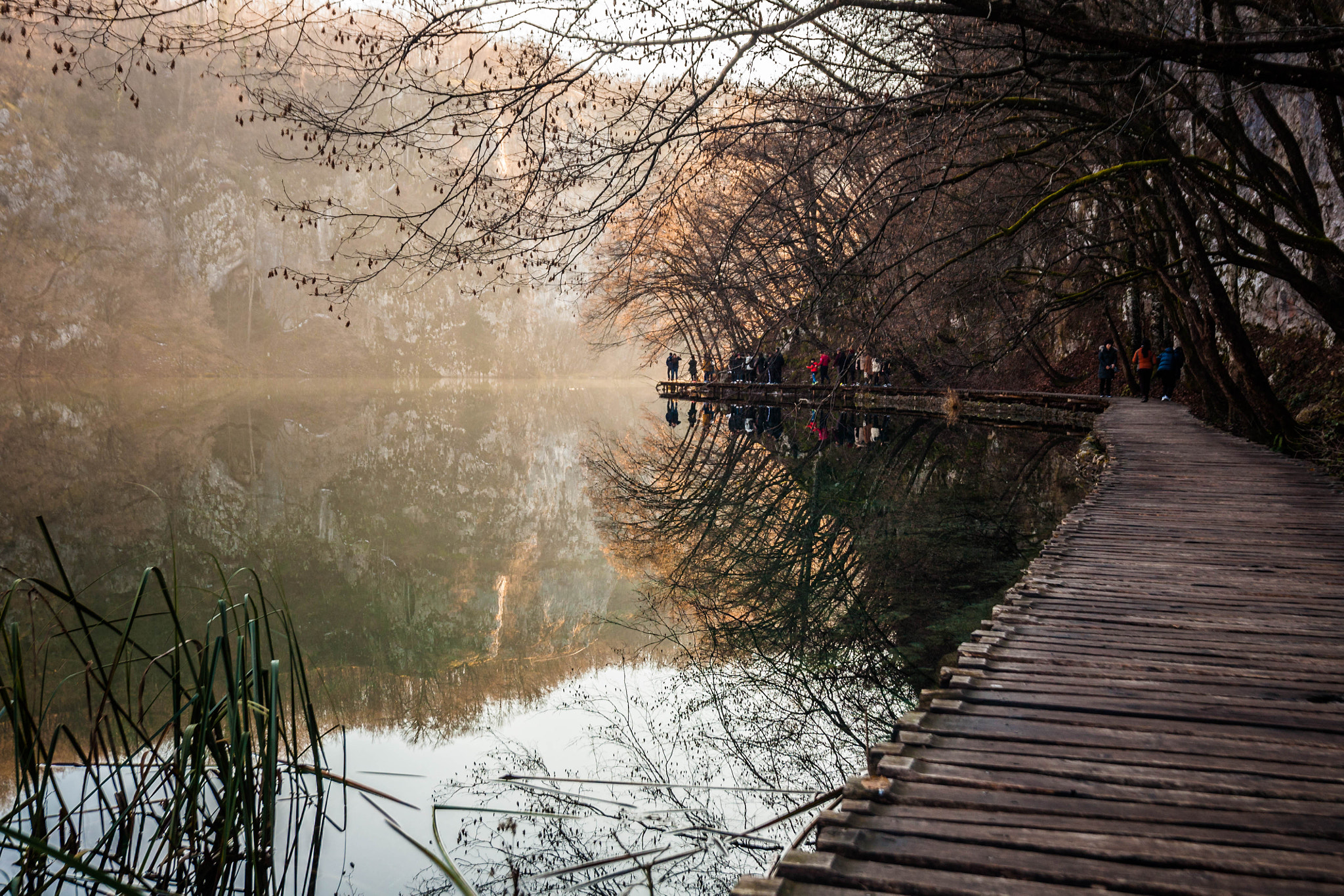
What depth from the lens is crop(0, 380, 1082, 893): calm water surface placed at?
15.4 ft

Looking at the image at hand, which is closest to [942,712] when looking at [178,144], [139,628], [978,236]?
[139,628]

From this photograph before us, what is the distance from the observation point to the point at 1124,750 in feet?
9.70

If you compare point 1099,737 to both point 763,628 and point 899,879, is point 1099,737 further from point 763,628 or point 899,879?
point 763,628

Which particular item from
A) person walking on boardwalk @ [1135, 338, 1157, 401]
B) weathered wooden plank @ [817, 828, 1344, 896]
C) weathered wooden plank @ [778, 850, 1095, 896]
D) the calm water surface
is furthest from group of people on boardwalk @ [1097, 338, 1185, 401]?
weathered wooden plank @ [778, 850, 1095, 896]

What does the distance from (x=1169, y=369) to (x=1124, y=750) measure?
822 inches

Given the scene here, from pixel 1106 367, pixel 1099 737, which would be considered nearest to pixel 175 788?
pixel 1099 737

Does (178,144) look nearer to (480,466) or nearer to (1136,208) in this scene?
(480,466)

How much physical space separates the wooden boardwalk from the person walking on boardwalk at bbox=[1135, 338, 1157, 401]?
17.0m

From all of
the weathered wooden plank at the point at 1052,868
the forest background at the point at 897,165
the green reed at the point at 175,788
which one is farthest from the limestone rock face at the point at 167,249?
the weathered wooden plank at the point at 1052,868

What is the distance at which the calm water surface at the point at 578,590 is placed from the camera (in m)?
4.70

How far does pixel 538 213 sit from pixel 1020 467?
12598 millimetres

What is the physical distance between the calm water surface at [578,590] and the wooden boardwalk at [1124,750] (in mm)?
1440

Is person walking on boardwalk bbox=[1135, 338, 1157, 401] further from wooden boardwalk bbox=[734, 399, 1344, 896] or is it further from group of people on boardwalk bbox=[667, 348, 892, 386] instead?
wooden boardwalk bbox=[734, 399, 1344, 896]

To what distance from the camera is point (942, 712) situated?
3365 mm
